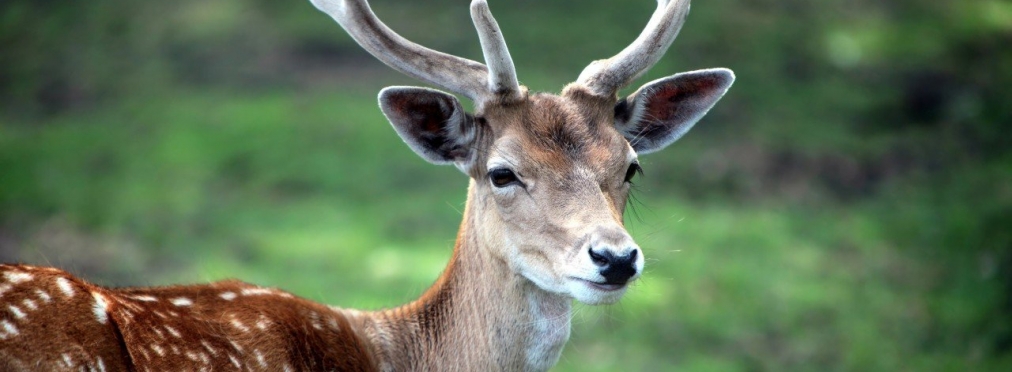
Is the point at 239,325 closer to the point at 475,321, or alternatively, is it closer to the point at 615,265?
the point at 475,321

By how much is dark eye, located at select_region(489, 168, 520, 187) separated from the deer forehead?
4cm

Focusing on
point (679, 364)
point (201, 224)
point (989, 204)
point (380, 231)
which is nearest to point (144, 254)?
point (201, 224)

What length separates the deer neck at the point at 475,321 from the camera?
4.73 m

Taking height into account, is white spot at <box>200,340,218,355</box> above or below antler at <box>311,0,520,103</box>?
below

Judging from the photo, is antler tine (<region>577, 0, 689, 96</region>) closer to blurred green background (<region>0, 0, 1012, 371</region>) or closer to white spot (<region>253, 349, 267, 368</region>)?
white spot (<region>253, 349, 267, 368</region>)

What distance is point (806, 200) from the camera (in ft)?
37.2

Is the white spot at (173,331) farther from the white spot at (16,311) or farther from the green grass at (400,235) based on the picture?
the green grass at (400,235)

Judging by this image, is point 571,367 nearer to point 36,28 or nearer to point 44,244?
point 44,244

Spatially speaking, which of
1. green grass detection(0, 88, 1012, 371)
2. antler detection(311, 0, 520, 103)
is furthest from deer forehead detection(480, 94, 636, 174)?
green grass detection(0, 88, 1012, 371)

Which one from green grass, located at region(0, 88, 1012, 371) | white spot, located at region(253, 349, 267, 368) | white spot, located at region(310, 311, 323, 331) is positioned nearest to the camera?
white spot, located at region(253, 349, 267, 368)

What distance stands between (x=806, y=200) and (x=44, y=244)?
7.34m

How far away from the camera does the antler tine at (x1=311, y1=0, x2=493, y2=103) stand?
15.8 feet

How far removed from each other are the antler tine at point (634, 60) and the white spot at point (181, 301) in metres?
1.96

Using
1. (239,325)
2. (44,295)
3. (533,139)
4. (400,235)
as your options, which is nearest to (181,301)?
(239,325)
